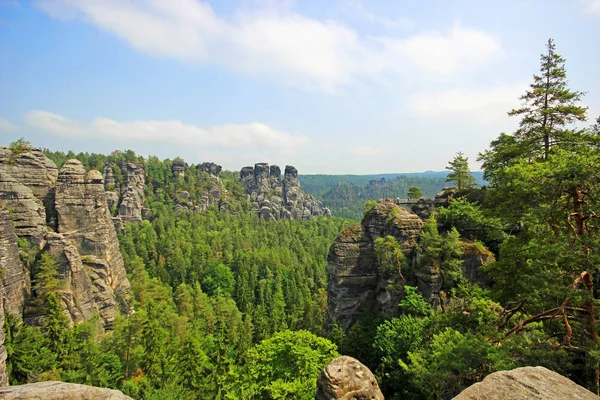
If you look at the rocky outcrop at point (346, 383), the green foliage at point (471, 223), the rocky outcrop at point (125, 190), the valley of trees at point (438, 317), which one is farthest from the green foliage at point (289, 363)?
the rocky outcrop at point (125, 190)

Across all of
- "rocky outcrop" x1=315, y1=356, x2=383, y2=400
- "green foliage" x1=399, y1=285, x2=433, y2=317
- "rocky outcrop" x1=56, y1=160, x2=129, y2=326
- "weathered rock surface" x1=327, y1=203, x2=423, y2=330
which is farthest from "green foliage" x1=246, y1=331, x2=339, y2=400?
"rocky outcrop" x1=56, y1=160, x2=129, y2=326

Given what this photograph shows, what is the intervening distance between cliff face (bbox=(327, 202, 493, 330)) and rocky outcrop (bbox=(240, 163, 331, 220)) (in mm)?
84583

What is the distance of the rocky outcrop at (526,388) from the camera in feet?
11.8

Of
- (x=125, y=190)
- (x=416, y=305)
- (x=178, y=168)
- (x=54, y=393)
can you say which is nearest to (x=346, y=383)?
(x=54, y=393)

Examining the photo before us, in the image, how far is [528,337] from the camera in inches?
301

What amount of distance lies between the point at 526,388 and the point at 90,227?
3638 cm

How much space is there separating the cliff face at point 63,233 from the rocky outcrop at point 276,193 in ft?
256

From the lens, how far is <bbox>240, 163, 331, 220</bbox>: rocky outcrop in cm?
11500

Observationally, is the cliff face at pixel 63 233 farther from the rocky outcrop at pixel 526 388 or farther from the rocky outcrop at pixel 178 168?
the rocky outcrop at pixel 178 168

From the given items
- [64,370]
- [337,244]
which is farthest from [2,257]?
[337,244]

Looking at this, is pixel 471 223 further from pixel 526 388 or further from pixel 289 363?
pixel 526 388

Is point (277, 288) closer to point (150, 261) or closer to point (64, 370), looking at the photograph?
point (150, 261)

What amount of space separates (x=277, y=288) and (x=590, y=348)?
180 ft

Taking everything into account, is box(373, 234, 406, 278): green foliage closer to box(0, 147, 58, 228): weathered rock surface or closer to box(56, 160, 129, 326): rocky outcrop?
box(56, 160, 129, 326): rocky outcrop
